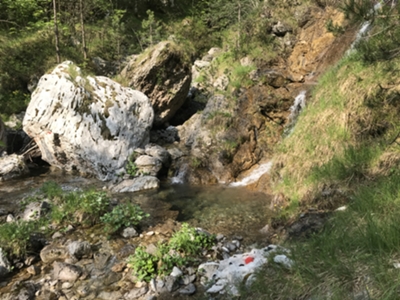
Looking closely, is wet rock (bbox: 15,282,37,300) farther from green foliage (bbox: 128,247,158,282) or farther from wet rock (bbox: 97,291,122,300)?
green foliage (bbox: 128,247,158,282)

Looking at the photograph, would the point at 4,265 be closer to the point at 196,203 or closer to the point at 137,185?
the point at 196,203

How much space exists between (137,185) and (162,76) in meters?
6.74

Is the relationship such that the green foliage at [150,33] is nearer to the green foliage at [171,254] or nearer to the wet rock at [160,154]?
the wet rock at [160,154]

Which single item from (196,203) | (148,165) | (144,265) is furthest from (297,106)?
(144,265)

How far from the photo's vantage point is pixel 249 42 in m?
17.2

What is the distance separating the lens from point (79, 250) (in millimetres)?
5164

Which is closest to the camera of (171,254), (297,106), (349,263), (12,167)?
(349,263)

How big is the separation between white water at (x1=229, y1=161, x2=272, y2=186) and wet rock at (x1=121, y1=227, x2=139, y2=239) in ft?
15.7

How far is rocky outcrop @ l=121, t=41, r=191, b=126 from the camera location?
14.3m

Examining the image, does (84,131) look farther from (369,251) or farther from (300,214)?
(369,251)

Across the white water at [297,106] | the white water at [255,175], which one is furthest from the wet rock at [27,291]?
the white water at [297,106]

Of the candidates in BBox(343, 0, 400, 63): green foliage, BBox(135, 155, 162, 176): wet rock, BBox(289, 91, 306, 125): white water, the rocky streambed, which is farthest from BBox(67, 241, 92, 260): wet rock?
BBox(289, 91, 306, 125): white water

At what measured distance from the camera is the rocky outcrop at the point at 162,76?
14258 mm

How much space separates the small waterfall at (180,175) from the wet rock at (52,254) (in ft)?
17.8
